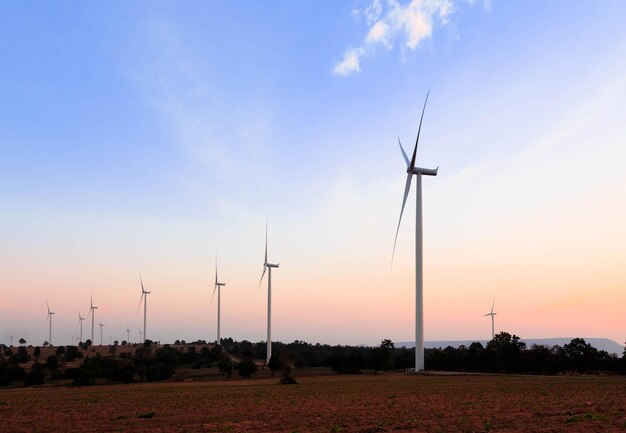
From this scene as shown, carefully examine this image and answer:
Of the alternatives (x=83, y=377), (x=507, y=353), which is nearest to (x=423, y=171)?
(x=507, y=353)

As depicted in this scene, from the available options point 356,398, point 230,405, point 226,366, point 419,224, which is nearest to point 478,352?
point 419,224

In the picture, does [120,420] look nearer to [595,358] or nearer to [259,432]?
[259,432]

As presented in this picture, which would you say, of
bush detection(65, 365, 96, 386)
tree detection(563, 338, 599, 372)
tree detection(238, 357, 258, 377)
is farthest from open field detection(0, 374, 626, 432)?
tree detection(238, 357, 258, 377)

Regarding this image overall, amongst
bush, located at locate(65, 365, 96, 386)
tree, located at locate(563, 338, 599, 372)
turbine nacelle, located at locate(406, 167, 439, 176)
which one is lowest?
bush, located at locate(65, 365, 96, 386)

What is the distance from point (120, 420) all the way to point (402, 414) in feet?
63.4

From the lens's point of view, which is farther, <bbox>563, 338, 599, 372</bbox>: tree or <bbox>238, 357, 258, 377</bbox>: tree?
<bbox>238, 357, 258, 377</bbox>: tree

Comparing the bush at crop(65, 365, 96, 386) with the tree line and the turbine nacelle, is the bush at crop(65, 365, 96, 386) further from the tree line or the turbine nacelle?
the turbine nacelle

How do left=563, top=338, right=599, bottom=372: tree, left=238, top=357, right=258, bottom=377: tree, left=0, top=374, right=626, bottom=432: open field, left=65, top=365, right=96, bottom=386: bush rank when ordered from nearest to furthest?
1. left=0, top=374, right=626, bottom=432: open field
2. left=65, top=365, right=96, bottom=386: bush
3. left=563, top=338, right=599, bottom=372: tree
4. left=238, top=357, right=258, bottom=377: tree

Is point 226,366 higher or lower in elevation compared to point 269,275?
lower

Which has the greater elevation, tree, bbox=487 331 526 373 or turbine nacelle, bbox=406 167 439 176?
turbine nacelle, bbox=406 167 439 176

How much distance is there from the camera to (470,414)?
41250 millimetres

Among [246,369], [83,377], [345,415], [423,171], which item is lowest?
[83,377]

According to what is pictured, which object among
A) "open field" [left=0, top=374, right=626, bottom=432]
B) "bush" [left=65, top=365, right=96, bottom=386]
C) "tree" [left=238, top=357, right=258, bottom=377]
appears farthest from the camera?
"tree" [left=238, top=357, right=258, bottom=377]

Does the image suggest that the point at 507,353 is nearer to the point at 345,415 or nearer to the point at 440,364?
the point at 440,364
